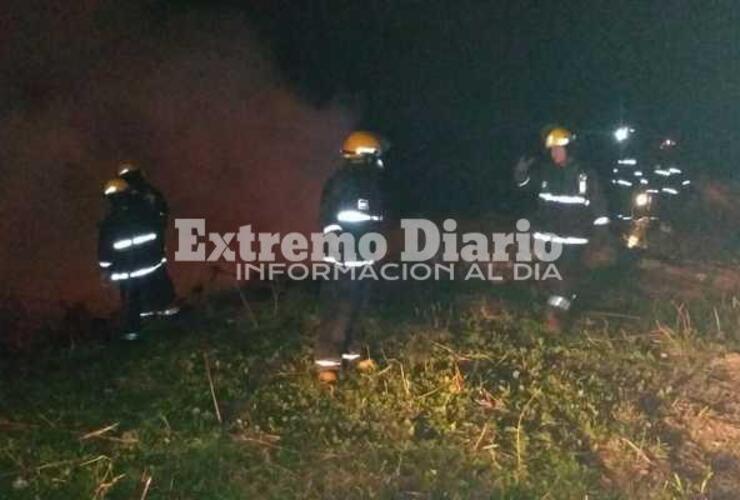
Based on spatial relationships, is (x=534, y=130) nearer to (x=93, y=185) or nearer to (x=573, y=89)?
(x=573, y=89)

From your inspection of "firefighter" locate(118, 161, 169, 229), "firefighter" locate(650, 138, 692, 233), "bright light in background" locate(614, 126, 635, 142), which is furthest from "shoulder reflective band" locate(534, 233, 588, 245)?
"firefighter" locate(650, 138, 692, 233)

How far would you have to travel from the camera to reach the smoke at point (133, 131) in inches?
518

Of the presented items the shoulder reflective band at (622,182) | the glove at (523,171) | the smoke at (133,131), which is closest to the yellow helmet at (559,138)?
the glove at (523,171)

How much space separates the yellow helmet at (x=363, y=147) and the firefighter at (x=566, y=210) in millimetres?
1790

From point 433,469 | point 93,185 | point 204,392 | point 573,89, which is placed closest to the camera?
point 433,469

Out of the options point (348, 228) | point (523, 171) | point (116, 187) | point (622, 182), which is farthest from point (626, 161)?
point (116, 187)

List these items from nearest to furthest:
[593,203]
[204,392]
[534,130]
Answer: [204,392] → [593,203] → [534,130]

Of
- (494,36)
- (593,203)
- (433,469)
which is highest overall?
(494,36)

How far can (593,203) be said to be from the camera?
798cm

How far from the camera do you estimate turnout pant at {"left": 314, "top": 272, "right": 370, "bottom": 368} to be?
698 centimetres

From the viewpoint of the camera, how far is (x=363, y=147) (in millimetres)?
6871

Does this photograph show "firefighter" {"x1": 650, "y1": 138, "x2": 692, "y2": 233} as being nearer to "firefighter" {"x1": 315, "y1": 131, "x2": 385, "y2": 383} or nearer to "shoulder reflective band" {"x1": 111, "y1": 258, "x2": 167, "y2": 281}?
"firefighter" {"x1": 315, "y1": 131, "x2": 385, "y2": 383}

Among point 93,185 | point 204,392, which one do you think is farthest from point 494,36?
point 204,392

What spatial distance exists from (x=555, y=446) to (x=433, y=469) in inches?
30.5
